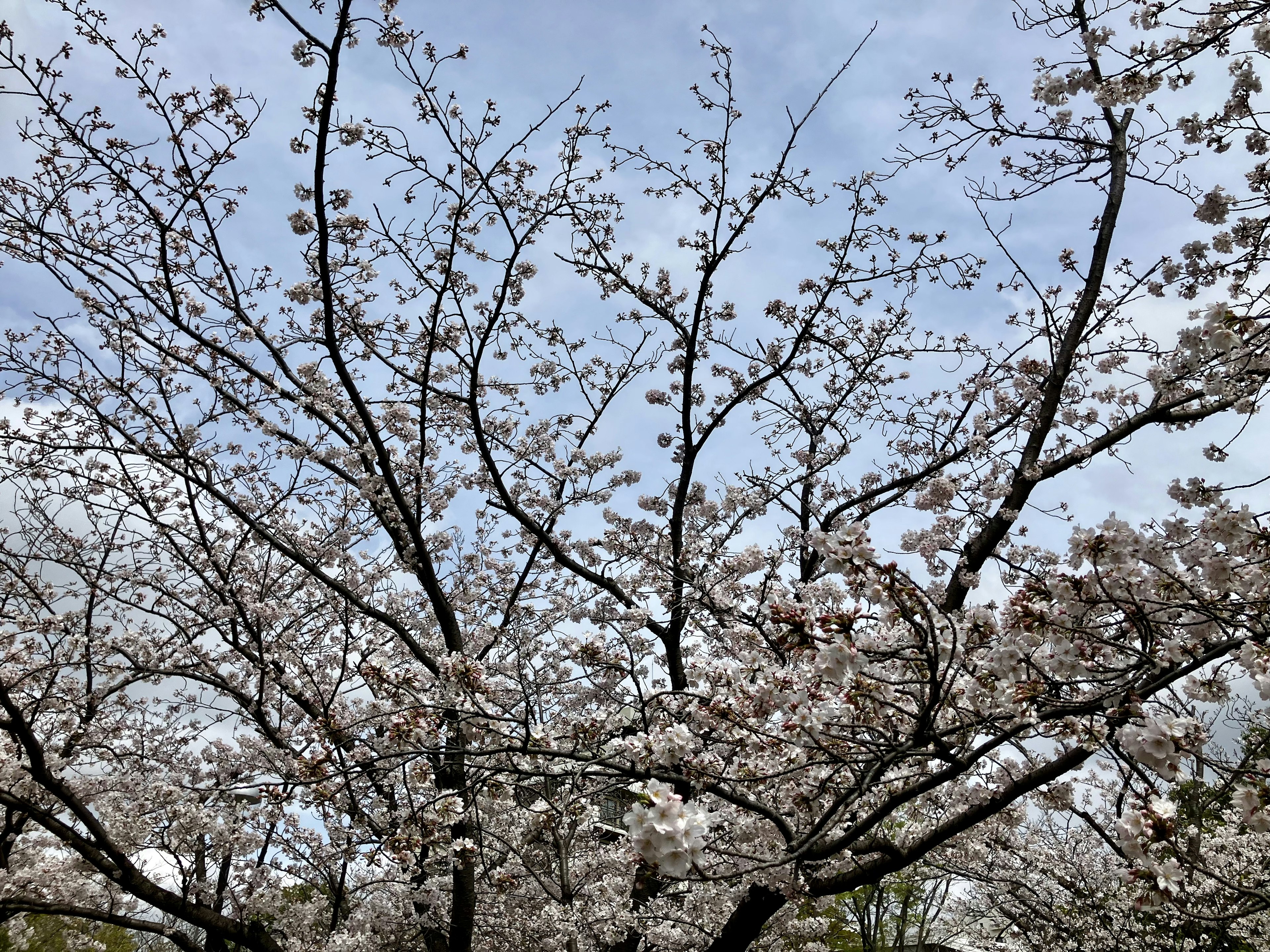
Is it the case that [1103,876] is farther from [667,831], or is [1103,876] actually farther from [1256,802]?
[667,831]

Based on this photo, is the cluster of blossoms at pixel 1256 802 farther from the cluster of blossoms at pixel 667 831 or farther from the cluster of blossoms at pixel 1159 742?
the cluster of blossoms at pixel 667 831

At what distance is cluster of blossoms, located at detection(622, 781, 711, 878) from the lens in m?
2.61

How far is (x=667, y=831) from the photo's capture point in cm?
258

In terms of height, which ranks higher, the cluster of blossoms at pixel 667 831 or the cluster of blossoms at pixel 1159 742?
the cluster of blossoms at pixel 1159 742

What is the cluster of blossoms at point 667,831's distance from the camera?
2.61 metres

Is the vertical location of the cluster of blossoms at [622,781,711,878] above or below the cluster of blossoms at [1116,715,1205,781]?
below

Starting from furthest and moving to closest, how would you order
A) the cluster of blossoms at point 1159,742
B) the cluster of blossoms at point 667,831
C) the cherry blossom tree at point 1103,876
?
the cherry blossom tree at point 1103,876
the cluster of blossoms at point 1159,742
the cluster of blossoms at point 667,831

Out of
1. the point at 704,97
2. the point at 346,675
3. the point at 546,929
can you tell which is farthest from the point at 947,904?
the point at 704,97

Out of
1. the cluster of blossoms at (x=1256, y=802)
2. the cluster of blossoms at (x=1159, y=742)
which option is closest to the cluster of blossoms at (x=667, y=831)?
the cluster of blossoms at (x=1159, y=742)

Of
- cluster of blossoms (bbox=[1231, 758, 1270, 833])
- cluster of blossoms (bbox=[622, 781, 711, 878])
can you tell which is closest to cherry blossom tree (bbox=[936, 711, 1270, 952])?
cluster of blossoms (bbox=[1231, 758, 1270, 833])

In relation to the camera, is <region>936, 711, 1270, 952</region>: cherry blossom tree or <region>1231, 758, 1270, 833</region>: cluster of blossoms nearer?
<region>1231, 758, 1270, 833</region>: cluster of blossoms

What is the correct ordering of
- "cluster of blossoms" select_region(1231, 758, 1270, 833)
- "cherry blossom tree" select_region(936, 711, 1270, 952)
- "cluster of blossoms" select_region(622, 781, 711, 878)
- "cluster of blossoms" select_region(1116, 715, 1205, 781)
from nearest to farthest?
"cluster of blossoms" select_region(622, 781, 711, 878) < "cluster of blossoms" select_region(1116, 715, 1205, 781) < "cluster of blossoms" select_region(1231, 758, 1270, 833) < "cherry blossom tree" select_region(936, 711, 1270, 952)

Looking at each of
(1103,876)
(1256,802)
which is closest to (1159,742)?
(1256,802)

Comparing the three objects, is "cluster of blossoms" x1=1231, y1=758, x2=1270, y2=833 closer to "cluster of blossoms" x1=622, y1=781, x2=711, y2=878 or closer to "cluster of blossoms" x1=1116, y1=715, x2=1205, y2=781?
"cluster of blossoms" x1=1116, y1=715, x2=1205, y2=781
